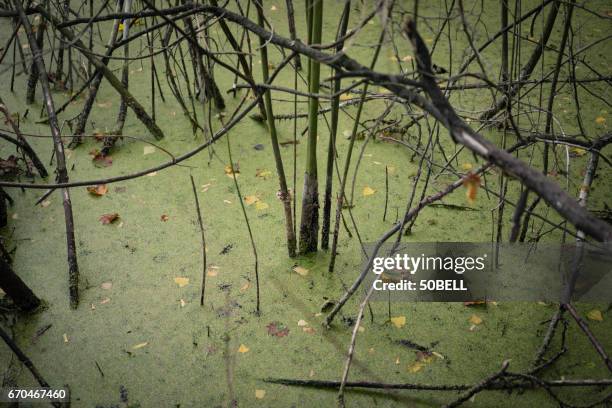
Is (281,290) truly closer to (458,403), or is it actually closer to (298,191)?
(298,191)

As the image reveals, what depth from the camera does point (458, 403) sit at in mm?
1486

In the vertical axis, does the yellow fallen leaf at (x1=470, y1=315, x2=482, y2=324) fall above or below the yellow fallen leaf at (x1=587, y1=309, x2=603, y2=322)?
below

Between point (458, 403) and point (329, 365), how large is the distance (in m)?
0.42

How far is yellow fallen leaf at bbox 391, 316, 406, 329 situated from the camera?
181 centimetres

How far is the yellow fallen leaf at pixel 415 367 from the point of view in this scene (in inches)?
65.3

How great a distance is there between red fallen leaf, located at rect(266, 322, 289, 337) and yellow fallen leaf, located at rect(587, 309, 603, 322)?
1081 millimetres

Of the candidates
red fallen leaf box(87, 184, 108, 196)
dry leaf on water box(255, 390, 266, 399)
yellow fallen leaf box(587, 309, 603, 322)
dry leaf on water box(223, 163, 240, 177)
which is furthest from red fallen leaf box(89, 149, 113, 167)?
yellow fallen leaf box(587, 309, 603, 322)

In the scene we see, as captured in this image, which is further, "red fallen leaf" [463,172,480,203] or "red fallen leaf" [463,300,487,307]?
"red fallen leaf" [463,300,487,307]

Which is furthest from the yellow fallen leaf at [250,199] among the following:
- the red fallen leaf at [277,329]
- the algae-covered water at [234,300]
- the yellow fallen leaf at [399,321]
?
the yellow fallen leaf at [399,321]

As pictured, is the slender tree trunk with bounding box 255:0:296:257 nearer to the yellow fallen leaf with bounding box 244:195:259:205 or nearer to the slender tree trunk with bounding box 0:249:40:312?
the yellow fallen leaf with bounding box 244:195:259:205

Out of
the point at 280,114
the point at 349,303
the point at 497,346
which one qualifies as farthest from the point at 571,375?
the point at 280,114

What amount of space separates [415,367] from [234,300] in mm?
694

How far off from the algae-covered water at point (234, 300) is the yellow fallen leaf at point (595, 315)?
0.06ft

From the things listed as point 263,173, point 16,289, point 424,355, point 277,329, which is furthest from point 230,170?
point 424,355
